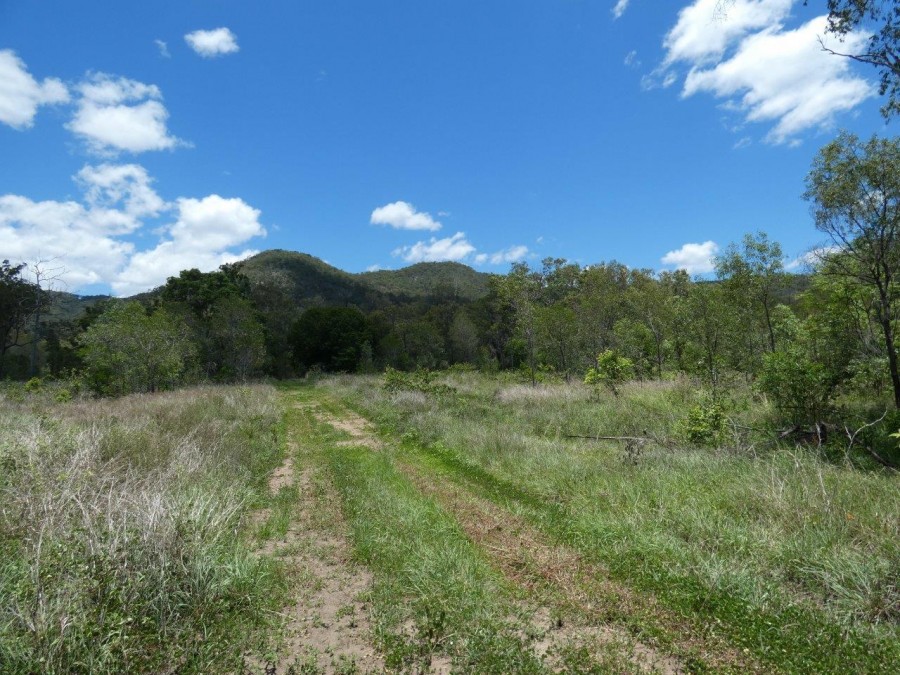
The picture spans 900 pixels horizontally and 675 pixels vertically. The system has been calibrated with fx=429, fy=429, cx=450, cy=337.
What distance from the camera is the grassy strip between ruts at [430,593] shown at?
337 cm

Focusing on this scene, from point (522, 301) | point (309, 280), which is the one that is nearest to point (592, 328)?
point (522, 301)

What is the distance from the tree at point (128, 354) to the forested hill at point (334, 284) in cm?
6362

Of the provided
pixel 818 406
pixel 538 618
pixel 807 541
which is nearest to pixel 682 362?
pixel 818 406

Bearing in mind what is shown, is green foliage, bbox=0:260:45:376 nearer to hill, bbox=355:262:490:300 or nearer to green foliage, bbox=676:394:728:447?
green foliage, bbox=676:394:728:447

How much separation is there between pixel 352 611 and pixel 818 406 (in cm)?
1163

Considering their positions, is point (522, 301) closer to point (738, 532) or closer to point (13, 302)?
point (738, 532)

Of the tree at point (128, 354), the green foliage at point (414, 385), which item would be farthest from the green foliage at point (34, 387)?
the green foliage at point (414, 385)

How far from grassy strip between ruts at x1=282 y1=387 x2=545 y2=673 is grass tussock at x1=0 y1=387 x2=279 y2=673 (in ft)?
4.05

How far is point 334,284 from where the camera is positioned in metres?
108

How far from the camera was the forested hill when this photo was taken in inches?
3765

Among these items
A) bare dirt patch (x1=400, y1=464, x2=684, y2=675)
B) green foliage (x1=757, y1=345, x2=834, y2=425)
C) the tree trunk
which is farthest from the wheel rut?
the tree trunk

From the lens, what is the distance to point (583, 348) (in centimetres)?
3219

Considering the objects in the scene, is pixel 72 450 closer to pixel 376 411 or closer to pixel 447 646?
pixel 447 646

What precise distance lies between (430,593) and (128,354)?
24.8 meters
